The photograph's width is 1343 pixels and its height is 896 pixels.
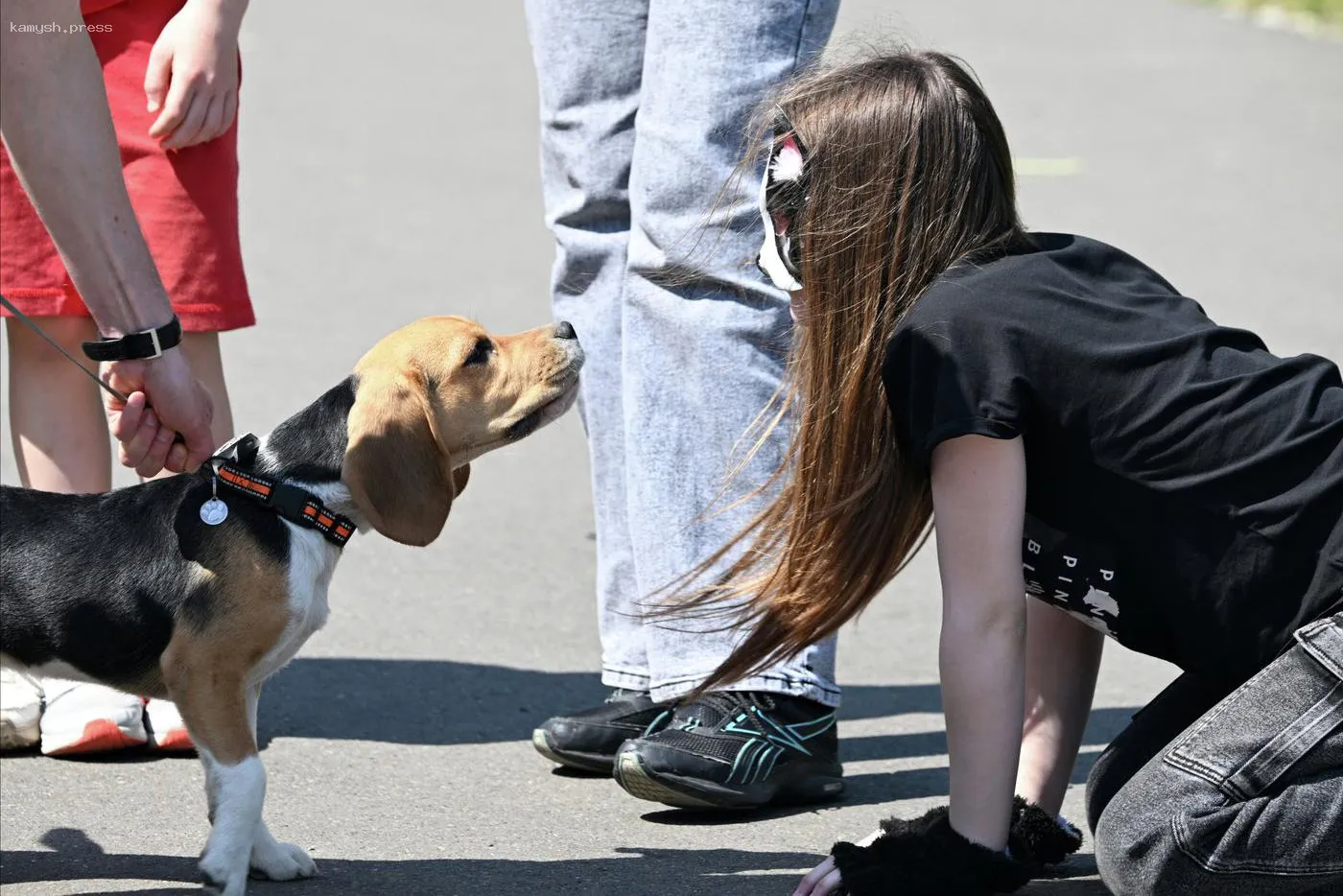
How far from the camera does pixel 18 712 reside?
12.0 feet

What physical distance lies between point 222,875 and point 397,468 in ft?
2.42

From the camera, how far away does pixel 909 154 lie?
294cm

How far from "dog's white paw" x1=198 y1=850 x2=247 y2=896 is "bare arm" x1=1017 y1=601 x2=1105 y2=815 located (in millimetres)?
1448

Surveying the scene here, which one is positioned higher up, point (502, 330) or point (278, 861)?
point (278, 861)

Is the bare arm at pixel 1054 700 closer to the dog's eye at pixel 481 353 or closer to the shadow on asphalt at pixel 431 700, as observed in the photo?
the shadow on asphalt at pixel 431 700

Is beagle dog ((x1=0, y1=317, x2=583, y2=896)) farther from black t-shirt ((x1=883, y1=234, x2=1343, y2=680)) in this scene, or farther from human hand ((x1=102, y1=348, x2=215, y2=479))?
black t-shirt ((x1=883, y1=234, x2=1343, y2=680))

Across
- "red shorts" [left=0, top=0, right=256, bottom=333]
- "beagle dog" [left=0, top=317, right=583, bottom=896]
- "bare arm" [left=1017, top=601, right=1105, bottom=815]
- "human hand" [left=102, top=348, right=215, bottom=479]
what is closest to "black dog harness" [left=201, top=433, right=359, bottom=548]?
"beagle dog" [left=0, top=317, right=583, bottom=896]

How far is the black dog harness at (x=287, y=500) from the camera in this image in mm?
2990

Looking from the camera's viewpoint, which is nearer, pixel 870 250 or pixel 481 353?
pixel 870 250

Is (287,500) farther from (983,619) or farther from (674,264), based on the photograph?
(983,619)

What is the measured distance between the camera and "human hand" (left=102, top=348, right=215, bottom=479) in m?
3.14

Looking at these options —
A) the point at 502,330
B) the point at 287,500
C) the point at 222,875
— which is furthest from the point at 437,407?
the point at 502,330

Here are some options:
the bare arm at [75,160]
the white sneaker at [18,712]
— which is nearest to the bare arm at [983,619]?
the bare arm at [75,160]

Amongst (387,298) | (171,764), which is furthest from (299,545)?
(387,298)
